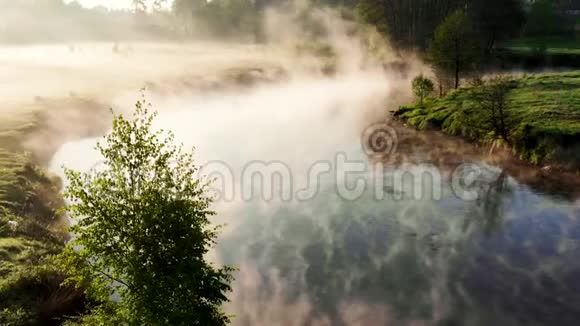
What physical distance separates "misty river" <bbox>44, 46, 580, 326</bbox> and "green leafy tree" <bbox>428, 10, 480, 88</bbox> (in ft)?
83.7

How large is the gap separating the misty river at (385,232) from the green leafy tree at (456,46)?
25519mm

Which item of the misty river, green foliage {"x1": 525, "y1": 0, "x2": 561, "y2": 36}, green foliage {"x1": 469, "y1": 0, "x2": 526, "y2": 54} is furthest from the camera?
green foliage {"x1": 525, "y1": 0, "x2": 561, "y2": 36}

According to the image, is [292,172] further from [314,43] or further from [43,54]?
[43,54]

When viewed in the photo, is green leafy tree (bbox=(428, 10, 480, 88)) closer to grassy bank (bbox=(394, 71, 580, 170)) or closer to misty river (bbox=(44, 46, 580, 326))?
grassy bank (bbox=(394, 71, 580, 170))

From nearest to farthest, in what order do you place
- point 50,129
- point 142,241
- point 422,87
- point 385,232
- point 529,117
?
point 142,241
point 385,232
point 529,117
point 50,129
point 422,87

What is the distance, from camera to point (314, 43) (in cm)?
18150

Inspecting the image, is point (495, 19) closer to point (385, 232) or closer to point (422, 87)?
point (422, 87)

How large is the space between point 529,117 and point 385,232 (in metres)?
37.8

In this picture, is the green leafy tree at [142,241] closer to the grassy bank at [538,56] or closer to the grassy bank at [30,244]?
the grassy bank at [30,244]

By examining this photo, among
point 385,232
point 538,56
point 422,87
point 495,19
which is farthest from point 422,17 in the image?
point 385,232

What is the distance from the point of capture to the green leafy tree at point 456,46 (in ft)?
305

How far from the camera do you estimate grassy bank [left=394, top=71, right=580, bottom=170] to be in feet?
193

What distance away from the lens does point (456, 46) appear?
9356 centimetres

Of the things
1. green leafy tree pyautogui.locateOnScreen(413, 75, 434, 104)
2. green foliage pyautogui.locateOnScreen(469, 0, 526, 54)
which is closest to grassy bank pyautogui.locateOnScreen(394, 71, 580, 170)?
green leafy tree pyautogui.locateOnScreen(413, 75, 434, 104)
